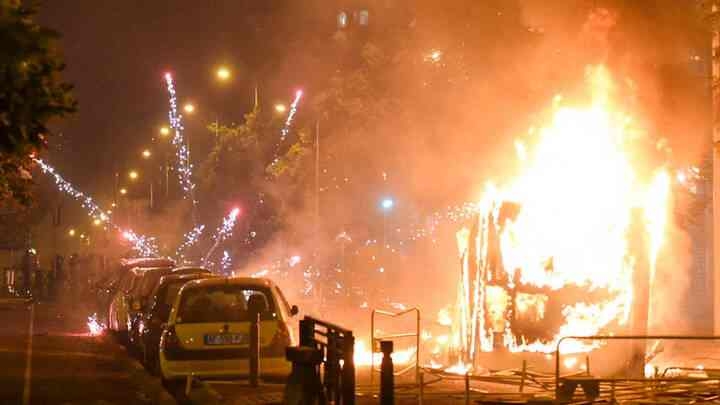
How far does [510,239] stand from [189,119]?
115 ft

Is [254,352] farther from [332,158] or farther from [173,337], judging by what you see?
[332,158]

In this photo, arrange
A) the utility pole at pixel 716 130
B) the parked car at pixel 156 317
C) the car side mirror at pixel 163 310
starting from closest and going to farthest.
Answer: the car side mirror at pixel 163 310, the parked car at pixel 156 317, the utility pole at pixel 716 130

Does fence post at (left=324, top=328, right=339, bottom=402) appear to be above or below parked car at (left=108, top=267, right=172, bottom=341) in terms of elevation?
below

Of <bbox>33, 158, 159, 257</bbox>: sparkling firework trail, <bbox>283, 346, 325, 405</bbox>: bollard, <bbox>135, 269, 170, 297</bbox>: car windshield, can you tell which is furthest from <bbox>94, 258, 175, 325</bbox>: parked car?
<bbox>33, 158, 159, 257</bbox>: sparkling firework trail

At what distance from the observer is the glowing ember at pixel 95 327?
956 inches

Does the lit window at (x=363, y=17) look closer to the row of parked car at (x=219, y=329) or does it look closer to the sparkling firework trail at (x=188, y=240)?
the sparkling firework trail at (x=188, y=240)

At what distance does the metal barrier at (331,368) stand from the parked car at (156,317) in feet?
16.9

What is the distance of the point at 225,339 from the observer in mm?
13742

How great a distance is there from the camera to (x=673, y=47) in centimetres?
1736

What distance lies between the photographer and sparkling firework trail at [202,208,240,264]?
39375 mm

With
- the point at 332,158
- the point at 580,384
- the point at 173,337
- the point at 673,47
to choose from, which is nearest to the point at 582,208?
the point at 673,47

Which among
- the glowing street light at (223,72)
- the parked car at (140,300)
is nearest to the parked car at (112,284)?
the parked car at (140,300)

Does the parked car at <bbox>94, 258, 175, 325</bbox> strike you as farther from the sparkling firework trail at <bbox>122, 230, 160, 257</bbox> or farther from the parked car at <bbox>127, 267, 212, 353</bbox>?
the sparkling firework trail at <bbox>122, 230, 160, 257</bbox>

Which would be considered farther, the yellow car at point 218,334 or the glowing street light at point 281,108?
the glowing street light at point 281,108
